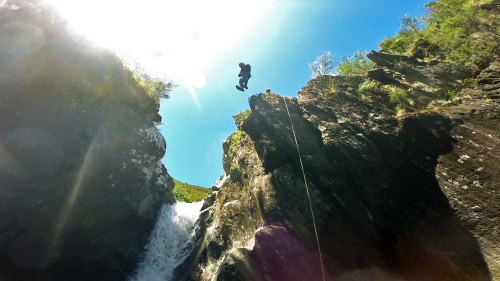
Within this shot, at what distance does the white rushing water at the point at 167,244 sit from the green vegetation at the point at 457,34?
20.8 m

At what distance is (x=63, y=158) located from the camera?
56.5 feet

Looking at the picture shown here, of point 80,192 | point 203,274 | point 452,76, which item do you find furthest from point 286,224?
point 80,192

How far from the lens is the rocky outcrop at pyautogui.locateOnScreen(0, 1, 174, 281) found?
16.3 metres

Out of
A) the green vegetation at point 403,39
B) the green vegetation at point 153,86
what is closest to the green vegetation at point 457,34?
the green vegetation at point 403,39

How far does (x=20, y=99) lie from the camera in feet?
54.9

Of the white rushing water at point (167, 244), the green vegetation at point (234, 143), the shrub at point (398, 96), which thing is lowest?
the white rushing water at point (167, 244)

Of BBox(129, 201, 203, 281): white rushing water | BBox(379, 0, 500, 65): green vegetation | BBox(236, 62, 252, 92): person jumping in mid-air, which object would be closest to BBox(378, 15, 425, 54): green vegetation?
BBox(379, 0, 500, 65): green vegetation

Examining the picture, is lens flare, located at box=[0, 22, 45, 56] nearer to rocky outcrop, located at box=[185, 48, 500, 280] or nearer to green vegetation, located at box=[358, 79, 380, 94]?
rocky outcrop, located at box=[185, 48, 500, 280]

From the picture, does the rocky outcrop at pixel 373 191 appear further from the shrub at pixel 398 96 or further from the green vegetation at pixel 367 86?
the shrub at pixel 398 96

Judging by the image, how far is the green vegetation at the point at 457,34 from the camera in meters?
15.5

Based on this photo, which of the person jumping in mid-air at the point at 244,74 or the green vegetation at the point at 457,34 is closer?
the green vegetation at the point at 457,34

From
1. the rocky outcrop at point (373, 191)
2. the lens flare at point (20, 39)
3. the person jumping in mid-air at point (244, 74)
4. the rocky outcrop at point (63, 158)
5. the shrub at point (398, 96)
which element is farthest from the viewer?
the person jumping in mid-air at point (244, 74)

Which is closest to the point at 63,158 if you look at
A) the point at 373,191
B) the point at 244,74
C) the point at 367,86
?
the point at 244,74

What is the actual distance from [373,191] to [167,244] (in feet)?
51.5
